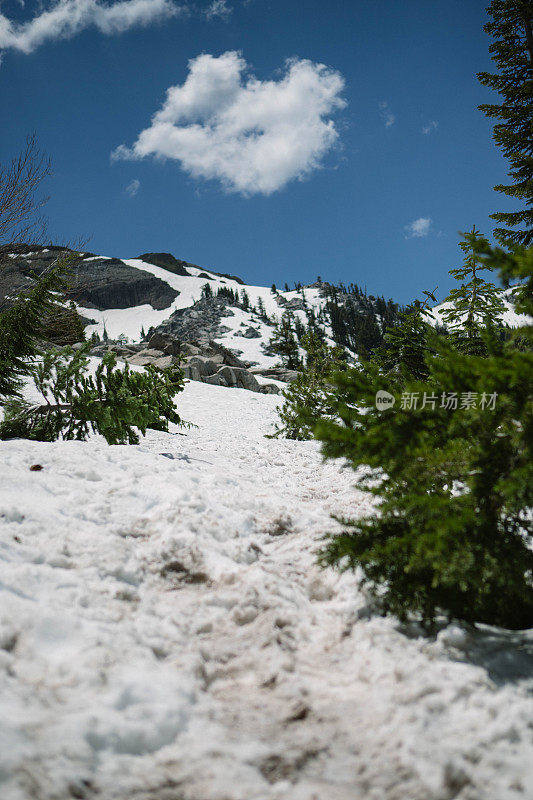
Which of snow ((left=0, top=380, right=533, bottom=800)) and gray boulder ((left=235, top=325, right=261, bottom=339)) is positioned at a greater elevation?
gray boulder ((left=235, top=325, right=261, bottom=339))

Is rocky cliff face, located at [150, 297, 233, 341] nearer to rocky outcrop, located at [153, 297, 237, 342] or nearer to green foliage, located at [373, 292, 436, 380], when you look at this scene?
rocky outcrop, located at [153, 297, 237, 342]

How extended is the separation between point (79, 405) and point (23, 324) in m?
1.81

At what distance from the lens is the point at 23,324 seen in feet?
23.0

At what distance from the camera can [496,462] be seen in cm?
238

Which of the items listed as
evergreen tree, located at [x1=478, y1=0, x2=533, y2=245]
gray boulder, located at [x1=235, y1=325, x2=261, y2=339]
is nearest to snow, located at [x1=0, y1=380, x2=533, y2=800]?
evergreen tree, located at [x1=478, y1=0, x2=533, y2=245]

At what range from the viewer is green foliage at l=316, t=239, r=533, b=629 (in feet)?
7.08

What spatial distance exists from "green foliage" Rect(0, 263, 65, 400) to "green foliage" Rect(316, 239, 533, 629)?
6.23 meters

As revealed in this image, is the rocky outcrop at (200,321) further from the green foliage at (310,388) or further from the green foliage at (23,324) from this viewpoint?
the green foliage at (23,324)

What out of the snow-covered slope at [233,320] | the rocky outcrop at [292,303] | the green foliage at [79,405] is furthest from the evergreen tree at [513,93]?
the rocky outcrop at [292,303]

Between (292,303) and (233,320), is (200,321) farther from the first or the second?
(292,303)

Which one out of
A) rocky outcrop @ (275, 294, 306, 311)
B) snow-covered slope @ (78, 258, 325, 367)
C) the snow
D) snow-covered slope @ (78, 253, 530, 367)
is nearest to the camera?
the snow

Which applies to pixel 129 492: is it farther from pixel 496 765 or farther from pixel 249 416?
pixel 249 416

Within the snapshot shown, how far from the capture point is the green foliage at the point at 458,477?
2158mm

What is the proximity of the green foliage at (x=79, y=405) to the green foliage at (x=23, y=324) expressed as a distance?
0.47 meters
